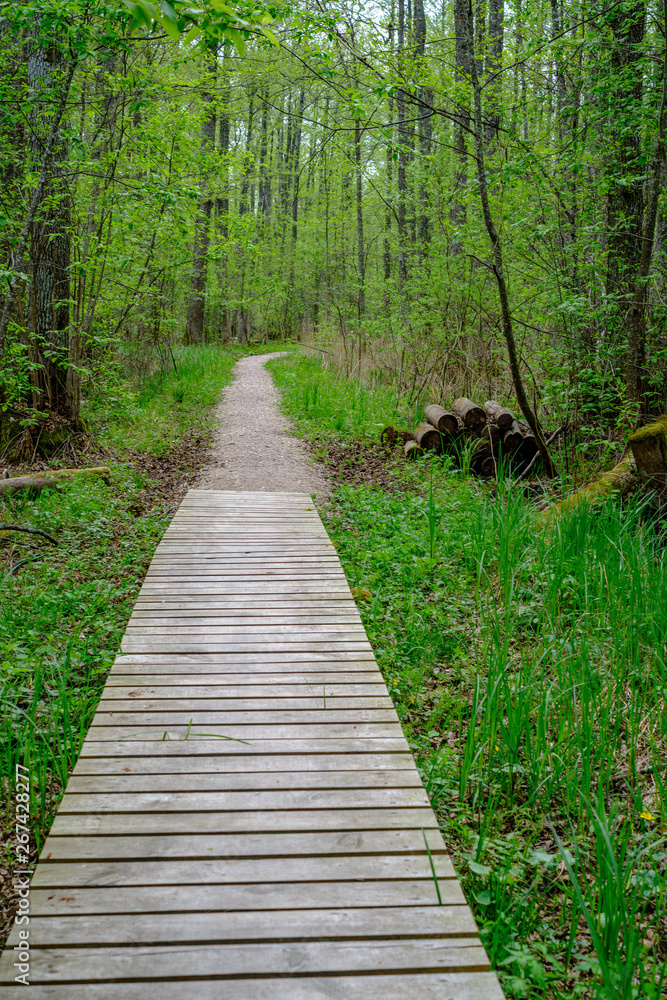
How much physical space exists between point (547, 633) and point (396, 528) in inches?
83.7

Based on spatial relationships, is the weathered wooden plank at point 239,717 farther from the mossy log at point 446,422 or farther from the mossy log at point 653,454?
the mossy log at point 446,422

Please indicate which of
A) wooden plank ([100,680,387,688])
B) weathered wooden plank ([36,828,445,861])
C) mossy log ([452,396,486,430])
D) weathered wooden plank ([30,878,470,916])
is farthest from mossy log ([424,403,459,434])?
weathered wooden plank ([30,878,470,916])

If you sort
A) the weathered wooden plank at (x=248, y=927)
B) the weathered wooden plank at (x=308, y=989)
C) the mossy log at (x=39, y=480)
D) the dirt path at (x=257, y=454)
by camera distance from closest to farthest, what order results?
the weathered wooden plank at (x=308, y=989) < the weathered wooden plank at (x=248, y=927) < the mossy log at (x=39, y=480) < the dirt path at (x=257, y=454)

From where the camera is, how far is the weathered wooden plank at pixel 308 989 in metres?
1.60

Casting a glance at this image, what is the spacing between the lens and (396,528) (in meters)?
5.75

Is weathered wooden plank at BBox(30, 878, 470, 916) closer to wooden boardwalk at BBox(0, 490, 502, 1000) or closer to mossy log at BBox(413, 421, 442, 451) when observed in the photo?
wooden boardwalk at BBox(0, 490, 502, 1000)

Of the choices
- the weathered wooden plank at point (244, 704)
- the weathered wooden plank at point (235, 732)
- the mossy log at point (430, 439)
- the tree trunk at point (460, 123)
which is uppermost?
the tree trunk at point (460, 123)

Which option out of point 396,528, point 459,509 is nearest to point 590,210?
point 459,509

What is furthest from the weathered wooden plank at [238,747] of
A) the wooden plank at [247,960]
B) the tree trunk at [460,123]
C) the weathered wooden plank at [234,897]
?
the tree trunk at [460,123]

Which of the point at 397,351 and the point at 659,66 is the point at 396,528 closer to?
the point at 659,66

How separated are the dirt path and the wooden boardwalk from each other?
12.3 feet

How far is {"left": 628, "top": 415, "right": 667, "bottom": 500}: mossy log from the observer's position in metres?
5.32

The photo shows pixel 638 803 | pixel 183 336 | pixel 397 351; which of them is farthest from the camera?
pixel 183 336

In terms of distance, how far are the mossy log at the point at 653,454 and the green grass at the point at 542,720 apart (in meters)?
0.22
